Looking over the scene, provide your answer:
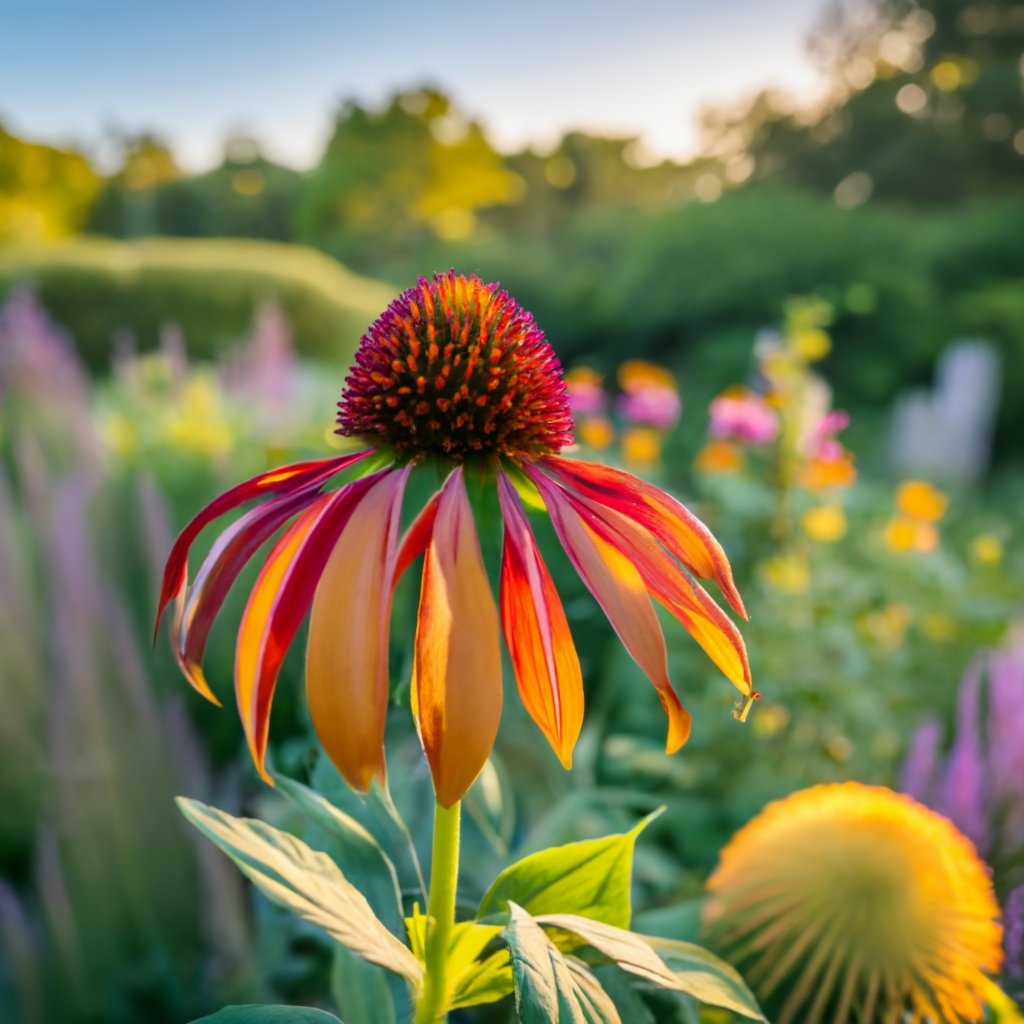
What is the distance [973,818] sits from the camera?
2.70ft

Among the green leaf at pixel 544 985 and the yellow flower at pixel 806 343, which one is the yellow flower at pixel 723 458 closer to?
the yellow flower at pixel 806 343

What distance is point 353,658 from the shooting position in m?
0.38

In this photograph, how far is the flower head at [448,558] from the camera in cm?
38

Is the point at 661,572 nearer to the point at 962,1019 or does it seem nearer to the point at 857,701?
the point at 962,1019

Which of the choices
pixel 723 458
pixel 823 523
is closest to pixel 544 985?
pixel 823 523

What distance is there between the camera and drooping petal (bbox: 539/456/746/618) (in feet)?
1.53

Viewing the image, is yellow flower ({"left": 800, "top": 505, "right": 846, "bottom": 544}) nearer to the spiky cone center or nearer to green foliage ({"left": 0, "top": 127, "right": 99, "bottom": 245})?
the spiky cone center

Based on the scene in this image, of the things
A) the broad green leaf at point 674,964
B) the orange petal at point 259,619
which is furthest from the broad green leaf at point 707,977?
the orange petal at point 259,619

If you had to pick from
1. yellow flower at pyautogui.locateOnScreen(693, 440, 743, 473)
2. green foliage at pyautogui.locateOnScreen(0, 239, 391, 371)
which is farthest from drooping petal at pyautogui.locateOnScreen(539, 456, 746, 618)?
green foliage at pyautogui.locateOnScreen(0, 239, 391, 371)

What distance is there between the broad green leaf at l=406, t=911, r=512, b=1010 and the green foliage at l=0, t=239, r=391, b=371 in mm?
6649

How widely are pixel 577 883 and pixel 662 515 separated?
0.66ft

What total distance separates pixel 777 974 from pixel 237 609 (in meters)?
1.23

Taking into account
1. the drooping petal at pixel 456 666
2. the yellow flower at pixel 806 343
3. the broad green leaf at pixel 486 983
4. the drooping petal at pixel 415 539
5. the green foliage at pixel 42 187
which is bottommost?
the broad green leaf at pixel 486 983

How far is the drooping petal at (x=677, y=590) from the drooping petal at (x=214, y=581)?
5.8 inches
